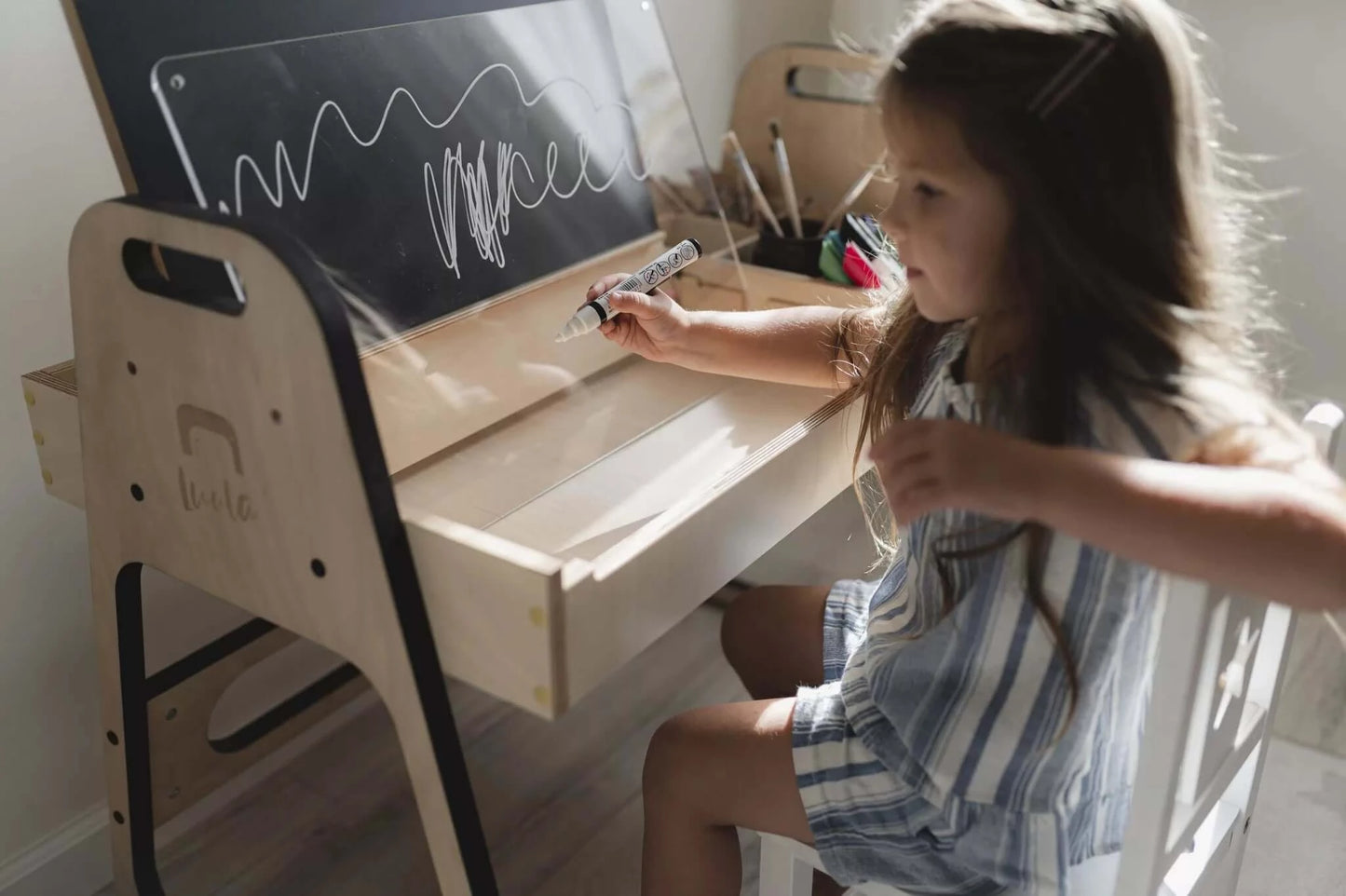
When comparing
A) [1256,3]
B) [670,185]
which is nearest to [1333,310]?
[1256,3]

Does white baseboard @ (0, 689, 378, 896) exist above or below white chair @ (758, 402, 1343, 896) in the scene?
below

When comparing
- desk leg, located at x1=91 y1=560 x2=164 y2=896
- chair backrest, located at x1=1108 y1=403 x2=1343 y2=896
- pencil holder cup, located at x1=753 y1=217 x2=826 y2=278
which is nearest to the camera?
chair backrest, located at x1=1108 y1=403 x2=1343 y2=896

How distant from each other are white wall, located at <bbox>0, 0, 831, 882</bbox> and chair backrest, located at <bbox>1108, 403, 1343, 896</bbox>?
3.11ft

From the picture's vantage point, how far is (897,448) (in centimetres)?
72

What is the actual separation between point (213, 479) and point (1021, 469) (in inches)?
21.8

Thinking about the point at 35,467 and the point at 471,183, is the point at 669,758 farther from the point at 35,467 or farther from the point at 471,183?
the point at 35,467

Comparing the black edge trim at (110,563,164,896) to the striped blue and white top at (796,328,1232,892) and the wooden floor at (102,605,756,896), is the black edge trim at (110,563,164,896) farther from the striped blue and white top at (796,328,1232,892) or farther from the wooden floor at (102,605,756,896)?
the striped blue and white top at (796,328,1232,892)

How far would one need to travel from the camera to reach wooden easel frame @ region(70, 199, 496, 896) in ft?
2.52

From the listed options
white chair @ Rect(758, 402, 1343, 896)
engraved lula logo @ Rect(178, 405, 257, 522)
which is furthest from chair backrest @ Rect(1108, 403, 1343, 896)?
engraved lula logo @ Rect(178, 405, 257, 522)

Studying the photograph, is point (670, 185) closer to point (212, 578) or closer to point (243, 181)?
point (243, 181)

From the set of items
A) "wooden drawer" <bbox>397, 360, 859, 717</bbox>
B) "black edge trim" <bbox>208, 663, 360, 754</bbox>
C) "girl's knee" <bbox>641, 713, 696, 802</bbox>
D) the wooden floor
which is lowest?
the wooden floor

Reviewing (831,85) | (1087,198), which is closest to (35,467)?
(1087,198)

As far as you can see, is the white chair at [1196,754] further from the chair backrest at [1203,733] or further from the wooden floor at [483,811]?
the wooden floor at [483,811]

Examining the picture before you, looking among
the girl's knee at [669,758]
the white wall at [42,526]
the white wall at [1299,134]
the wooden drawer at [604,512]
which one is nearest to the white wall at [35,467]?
the white wall at [42,526]
